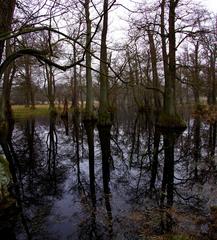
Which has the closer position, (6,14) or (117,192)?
(117,192)

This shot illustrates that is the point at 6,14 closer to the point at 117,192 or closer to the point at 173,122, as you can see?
the point at 117,192

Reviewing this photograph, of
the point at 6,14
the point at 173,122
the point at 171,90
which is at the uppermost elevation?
the point at 6,14

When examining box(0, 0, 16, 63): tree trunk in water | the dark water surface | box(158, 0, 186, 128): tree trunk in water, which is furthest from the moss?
box(0, 0, 16, 63): tree trunk in water

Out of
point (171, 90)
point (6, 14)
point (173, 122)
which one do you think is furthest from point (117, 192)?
point (171, 90)

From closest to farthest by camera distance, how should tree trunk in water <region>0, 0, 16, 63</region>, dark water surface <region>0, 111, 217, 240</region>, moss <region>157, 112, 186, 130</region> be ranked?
1. dark water surface <region>0, 111, 217, 240</region>
2. tree trunk in water <region>0, 0, 16, 63</region>
3. moss <region>157, 112, 186, 130</region>

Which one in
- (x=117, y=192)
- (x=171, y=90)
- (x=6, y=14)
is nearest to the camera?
(x=117, y=192)

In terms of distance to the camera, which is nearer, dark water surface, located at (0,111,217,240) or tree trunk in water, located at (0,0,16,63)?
dark water surface, located at (0,111,217,240)

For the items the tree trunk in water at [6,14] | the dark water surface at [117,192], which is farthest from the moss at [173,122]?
the tree trunk in water at [6,14]

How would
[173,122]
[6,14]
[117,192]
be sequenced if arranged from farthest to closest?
[173,122], [6,14], [117,192]

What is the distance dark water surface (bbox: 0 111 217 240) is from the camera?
16.3 ft

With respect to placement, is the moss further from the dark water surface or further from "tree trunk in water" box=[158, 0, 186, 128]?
the dark water surface

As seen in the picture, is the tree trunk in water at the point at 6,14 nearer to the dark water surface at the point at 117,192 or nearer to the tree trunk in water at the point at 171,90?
the dark water surface at the point at 117,192

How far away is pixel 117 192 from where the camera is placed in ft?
22.9

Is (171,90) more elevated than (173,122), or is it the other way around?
(171,90)
